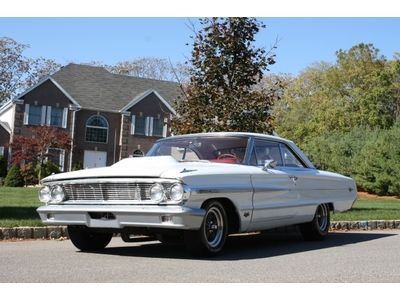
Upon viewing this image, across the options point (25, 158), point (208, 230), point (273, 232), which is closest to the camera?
point (208, 230)

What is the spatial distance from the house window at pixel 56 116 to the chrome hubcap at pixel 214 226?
38.6m

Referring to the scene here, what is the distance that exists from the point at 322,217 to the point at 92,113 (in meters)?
37.9

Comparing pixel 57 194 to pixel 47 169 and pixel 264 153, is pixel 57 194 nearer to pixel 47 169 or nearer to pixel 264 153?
pixel 264 153

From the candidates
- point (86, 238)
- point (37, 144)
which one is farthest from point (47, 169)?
point (86, 238)

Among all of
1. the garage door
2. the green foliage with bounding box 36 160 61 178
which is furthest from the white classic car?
the garage door

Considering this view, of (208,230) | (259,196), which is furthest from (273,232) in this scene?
(208,230)

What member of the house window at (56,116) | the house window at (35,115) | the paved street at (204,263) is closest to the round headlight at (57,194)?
the paved street at (204,263)

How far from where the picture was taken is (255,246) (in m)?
9.26

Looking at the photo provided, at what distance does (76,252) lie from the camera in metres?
8.12

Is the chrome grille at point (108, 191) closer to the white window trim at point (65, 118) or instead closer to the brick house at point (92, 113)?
the brick house at point (92, 113)

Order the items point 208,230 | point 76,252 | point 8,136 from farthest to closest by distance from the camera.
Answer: point 8,136
point 76,252
point 208,230

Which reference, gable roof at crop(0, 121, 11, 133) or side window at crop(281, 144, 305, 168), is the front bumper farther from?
gable roof at crop(0, 121, 11, 133)

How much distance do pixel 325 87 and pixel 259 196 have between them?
163 ft
